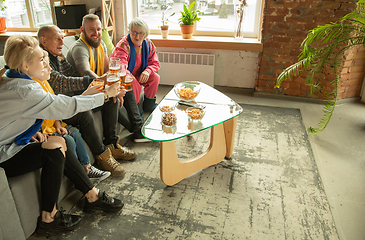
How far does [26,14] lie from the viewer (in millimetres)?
4297

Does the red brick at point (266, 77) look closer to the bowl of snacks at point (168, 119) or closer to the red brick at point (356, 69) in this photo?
the red brick at point (356, 69)

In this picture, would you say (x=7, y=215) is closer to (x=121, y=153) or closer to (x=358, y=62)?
(x=121, y=153)

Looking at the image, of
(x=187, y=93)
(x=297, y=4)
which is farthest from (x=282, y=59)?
(x=187, y=93)

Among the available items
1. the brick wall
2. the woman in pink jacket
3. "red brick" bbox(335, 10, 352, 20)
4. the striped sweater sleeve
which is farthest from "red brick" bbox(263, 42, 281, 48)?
the striped sweater sleeve

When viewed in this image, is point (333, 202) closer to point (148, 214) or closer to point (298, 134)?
point (298, 134)

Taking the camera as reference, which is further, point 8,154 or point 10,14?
point 10,14

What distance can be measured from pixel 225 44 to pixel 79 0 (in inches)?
77.3

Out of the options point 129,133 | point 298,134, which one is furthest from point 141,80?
point 298,134

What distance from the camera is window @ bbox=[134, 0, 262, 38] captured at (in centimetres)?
367

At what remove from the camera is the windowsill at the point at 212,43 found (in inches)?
135

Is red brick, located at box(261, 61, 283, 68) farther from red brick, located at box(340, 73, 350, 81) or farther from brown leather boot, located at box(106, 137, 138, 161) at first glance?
brown leather boot, located at box(106, 137, 138, 161)

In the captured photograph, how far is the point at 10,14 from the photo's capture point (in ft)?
14.2

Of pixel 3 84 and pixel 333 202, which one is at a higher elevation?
pixel 3 84

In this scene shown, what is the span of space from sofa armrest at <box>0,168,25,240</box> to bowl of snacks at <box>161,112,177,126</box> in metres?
0.97
